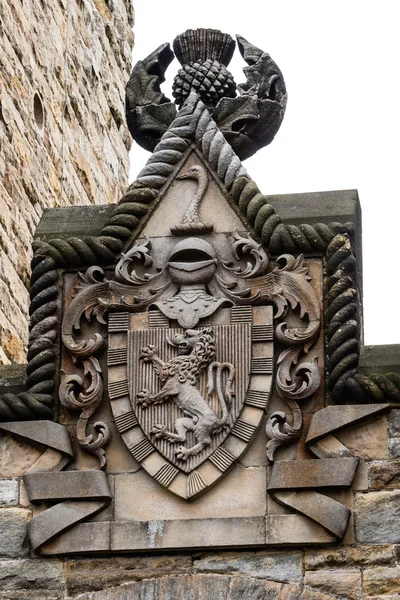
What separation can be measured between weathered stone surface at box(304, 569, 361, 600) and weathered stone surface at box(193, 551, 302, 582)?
0.07 metres

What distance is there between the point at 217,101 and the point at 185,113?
0.24 m

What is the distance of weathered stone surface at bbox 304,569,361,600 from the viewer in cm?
970

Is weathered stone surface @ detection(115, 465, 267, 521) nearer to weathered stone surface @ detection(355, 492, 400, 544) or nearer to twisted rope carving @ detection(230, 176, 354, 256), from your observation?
weathered stone surface @ detection(355, 492, 400, 544)

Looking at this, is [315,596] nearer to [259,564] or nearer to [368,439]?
[259,564]

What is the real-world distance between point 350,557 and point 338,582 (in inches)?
5.1

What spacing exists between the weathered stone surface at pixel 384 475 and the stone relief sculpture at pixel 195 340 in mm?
→ 126

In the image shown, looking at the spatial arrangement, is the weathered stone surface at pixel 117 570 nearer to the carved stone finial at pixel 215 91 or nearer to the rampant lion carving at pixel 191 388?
Result: the rampant lion carving at pixel 191 388

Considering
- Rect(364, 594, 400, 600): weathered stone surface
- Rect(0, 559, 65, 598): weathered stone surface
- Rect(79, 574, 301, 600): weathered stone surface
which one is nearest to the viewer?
Rect(364, 594, 400, 600): weathered stone surface

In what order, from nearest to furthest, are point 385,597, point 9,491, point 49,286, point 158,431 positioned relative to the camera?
point 385,597 < point 158,431 < point 9,491 < point 49,286

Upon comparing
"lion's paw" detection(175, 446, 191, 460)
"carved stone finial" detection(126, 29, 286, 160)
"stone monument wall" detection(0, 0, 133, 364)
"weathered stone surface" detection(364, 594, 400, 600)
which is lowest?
"weathered stone surface" detection(364, 594, 400, 600)

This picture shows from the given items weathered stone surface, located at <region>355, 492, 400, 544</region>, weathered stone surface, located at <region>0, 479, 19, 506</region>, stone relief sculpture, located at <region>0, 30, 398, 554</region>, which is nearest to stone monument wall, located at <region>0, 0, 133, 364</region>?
stone relief sculpture, located at <region>0, 30, 398, 554</region>

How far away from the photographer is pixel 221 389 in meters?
10.2

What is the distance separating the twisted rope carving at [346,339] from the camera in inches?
396

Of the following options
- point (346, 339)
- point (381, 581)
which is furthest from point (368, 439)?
point (381, 581)
